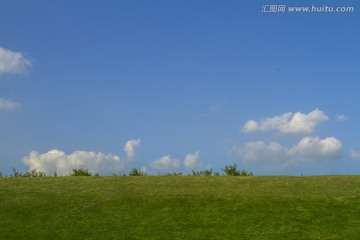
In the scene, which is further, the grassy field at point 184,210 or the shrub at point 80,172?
the shrub at point 80,172

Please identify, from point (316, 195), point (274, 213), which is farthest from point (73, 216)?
point (316, 195)

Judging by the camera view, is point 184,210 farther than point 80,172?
No

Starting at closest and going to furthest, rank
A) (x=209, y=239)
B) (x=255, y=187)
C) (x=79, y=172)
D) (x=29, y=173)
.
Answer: (x=209, y=239) < (x=255, y=187) < (x=79, y=172) < (x=29, y=173)

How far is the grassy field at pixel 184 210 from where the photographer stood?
18922 mm

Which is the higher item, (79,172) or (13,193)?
(79,172)

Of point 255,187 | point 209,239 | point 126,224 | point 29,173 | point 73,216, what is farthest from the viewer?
point 29,173

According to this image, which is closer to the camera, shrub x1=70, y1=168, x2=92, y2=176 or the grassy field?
the grassy field

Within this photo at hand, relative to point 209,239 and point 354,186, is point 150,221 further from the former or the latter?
point 354,186

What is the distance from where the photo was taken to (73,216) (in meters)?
21.1

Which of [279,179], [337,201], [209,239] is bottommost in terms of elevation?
[209,239]

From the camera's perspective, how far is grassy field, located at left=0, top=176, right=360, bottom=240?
18922mm

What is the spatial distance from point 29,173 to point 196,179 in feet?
Answer: 55.4

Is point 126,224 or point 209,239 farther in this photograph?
point 126,224

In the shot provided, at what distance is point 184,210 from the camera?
2108 cm
